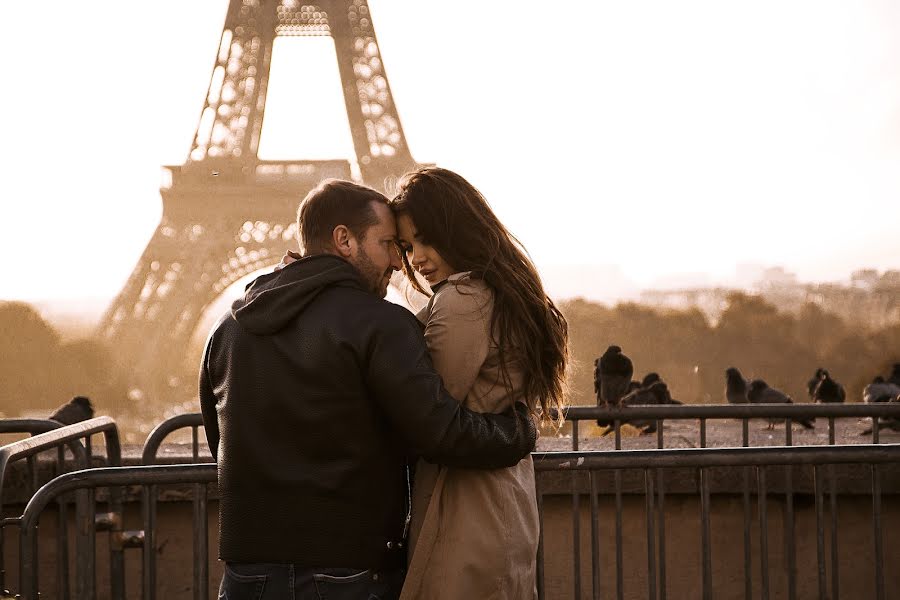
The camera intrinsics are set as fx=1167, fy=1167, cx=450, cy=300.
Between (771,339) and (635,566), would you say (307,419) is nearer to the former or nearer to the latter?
(635,566)

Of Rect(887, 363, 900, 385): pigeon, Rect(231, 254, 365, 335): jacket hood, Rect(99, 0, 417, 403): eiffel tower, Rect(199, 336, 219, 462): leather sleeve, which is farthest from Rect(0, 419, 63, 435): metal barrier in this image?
Rect(99, 0, 417, 403): eiffel tower

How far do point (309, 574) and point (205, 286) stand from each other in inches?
869

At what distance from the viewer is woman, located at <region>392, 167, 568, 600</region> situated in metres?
2.50

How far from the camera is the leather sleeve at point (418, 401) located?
2344mm

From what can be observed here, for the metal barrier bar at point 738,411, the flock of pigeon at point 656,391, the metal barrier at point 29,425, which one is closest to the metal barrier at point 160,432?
the metal barrier at point 29,425

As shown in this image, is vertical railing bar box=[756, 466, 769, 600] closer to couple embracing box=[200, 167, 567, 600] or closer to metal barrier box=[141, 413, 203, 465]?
couple embracing box=[200, 167, 567, 600]

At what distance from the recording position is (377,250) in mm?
2535

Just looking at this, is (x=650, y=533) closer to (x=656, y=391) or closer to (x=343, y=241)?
(x=343, y=241)

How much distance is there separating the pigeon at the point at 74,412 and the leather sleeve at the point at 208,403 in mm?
6449

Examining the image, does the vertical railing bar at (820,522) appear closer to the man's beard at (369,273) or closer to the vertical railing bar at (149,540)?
the man's beard at (369,273)

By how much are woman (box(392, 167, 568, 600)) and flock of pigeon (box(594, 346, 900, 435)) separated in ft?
9.75

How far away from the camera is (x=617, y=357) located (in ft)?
23.3

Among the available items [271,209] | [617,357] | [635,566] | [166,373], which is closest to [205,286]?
[271,209]

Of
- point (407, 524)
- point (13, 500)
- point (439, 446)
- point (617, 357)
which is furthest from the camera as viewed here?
point (617, 357)
